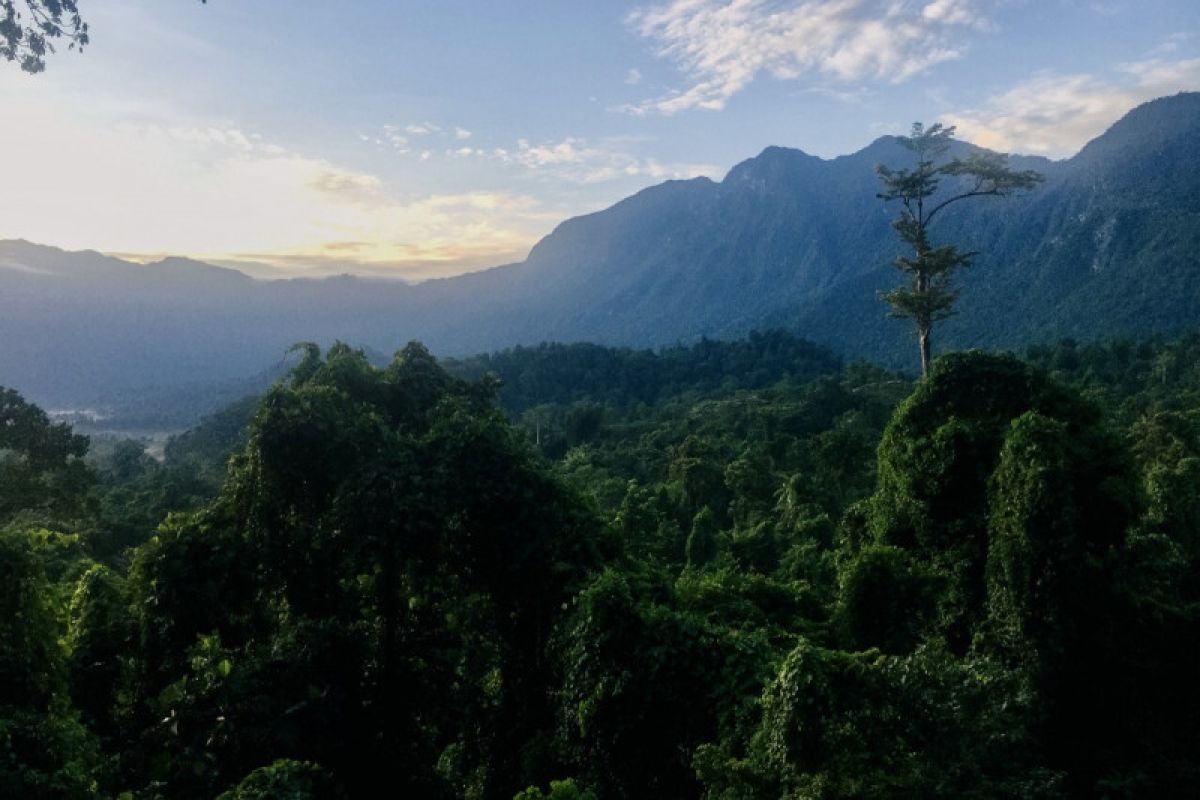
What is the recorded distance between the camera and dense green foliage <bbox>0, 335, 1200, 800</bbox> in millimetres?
5992

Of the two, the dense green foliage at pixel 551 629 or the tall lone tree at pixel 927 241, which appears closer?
the dense green foliage at pixel 551 629

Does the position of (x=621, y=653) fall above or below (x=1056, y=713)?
above

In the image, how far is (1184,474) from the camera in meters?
18.7

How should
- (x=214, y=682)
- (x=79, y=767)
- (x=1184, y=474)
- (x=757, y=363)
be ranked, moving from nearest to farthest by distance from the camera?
(x=79, y=767), (x=214, y=682), (x=1184, y=474), (x=757, y=363)

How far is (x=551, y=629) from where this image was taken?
917 cm

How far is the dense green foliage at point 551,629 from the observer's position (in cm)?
599

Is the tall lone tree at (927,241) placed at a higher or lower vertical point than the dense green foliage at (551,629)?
higher

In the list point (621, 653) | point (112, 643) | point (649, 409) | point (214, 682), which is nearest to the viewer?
point (214, 682)

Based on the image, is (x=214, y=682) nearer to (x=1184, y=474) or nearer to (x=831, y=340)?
(x=1184, y=474)

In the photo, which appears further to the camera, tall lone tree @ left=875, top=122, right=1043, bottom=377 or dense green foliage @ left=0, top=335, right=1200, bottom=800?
tall lone tree @ left=875, top=122, right=1043, bottom=377

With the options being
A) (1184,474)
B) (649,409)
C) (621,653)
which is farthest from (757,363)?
(621,653)

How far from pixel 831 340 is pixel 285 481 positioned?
12103cm

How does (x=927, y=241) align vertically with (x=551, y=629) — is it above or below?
above

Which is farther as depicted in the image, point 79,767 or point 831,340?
point 831,340
